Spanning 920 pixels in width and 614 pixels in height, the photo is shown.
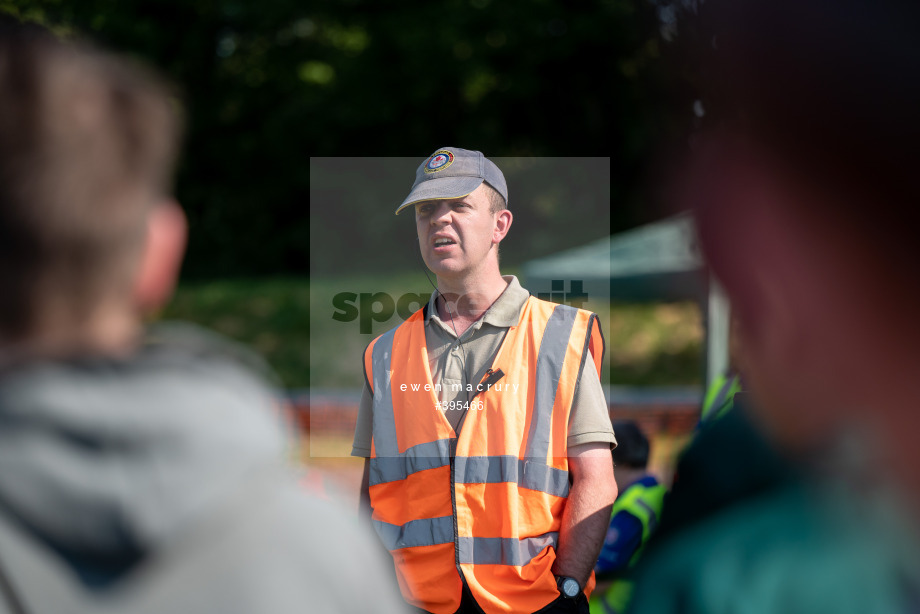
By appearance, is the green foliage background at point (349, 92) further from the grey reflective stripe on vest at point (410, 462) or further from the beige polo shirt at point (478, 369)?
the grey reflective stripe on vest at point (410, 462)

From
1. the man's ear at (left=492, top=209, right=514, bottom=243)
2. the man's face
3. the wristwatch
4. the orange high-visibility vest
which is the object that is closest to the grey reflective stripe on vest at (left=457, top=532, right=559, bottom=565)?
the orange high-visibility vest

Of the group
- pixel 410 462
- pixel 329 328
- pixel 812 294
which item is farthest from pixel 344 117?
pixel 812 294

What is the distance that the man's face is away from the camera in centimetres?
252

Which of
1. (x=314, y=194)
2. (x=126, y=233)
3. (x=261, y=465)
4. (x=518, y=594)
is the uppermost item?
(x=314, y=194)

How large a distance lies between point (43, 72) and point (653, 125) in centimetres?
66

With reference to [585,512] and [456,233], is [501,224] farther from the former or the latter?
[585,512]

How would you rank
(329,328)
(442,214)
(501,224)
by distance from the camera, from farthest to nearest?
(329,328) → (501,224) → (442,214)

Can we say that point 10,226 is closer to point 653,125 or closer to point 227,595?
point 227,595

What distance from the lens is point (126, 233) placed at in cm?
89

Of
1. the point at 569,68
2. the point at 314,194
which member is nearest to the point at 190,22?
the point at 314,194

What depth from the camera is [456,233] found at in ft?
8.29

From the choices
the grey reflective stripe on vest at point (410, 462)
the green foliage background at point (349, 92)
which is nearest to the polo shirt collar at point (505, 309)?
the grey reflective stripe on vest at point (410, 462)

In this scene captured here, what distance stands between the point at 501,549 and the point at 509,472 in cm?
22

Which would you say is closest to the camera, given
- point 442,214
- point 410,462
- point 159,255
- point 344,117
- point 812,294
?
point 812,294
